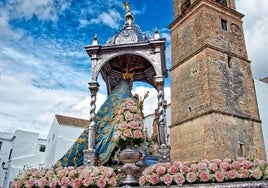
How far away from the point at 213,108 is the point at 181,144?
4.16 m

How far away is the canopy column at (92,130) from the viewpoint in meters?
6.20

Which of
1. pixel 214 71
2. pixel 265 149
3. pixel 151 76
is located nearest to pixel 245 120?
pixel 265 149

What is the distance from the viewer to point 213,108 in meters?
17.1

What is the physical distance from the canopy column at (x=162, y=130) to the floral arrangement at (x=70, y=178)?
7.30 feet

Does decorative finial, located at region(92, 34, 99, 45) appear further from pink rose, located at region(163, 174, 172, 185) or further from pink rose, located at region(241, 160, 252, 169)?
pink rose, located at region(241, 160, 252, 169)

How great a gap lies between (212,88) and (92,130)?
13165 millimetres

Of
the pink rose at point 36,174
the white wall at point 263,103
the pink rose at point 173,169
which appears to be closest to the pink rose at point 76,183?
the pink rose at point 36,174

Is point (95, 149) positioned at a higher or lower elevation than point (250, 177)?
higher

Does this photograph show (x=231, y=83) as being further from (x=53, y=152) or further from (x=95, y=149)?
(x=53, y=152)

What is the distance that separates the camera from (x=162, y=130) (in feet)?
21.7

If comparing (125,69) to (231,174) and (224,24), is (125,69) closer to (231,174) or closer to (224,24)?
(231,174)

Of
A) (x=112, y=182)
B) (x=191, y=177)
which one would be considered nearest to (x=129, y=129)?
(x=112, y=182)

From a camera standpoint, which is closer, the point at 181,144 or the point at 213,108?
the point at 213,108

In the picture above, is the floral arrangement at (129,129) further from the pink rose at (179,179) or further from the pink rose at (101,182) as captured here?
the pink rose at (179,179)
